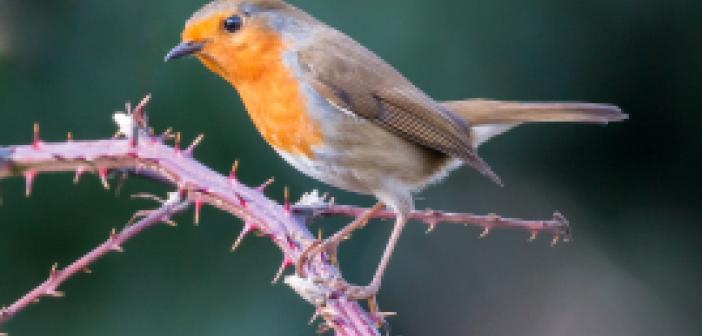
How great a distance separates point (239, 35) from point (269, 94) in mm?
139

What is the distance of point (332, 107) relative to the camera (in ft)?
7.64

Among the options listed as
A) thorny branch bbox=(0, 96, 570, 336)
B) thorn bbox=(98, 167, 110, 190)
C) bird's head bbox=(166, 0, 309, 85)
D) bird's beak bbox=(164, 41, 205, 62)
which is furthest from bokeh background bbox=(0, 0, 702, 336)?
thorn bbox=(98, 167, 110, 190)

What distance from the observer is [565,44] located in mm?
3371

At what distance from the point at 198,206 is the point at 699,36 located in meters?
2.38

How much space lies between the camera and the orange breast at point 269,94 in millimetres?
2209

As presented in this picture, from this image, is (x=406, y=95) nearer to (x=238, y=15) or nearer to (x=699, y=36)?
(x=238, y=15)

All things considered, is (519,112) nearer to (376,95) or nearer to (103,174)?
(376,95)

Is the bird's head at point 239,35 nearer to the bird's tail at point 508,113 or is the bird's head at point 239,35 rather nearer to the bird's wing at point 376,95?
the bird's wing at point 376,95

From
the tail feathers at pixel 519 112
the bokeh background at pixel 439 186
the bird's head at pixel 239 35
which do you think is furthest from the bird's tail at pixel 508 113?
the bird's head at pixel 239 35

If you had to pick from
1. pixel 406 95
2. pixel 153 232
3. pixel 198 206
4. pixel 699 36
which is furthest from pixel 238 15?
pixel 699 36

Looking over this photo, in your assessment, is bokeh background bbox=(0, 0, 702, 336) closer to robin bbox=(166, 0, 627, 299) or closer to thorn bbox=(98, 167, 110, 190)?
robin bbox=(166, 0, 627, 299)

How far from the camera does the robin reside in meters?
2.20

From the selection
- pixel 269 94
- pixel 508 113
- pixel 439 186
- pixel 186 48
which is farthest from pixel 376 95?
pixel 439 186

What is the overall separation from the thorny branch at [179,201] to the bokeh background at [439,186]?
50.1 inches
